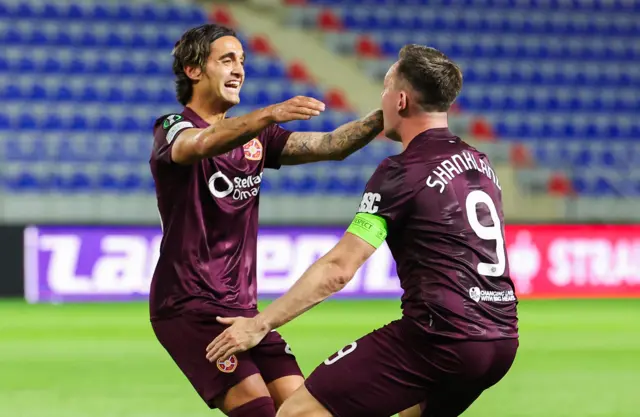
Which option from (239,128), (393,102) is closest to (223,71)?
(239,128)

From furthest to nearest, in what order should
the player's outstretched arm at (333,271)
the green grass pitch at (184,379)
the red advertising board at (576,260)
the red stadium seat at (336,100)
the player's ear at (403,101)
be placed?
the red stadium seat at (336,100)
the red advertising board at (576,260)
the green grass pitch at (184,379)
the player's ear at (403,101)
the player's outstretched arm at (333,271)

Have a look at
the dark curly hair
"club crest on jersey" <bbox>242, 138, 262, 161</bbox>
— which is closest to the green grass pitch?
"club crest on jersey" <bbox>242, 138, 262, 161</bbox>

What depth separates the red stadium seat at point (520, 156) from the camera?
19547 mm

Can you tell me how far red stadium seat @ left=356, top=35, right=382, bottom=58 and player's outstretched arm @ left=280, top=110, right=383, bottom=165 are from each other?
15809mm

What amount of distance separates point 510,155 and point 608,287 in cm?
393

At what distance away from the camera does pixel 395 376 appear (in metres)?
3.90

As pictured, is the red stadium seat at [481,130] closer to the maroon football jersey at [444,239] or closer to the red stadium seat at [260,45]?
the red stadium seat at [260,45]

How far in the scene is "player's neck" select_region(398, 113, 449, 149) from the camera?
406 cm

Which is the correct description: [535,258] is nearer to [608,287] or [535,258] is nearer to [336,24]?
[608,287]

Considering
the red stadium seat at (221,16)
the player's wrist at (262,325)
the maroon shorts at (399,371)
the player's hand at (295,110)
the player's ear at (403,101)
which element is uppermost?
the red stadium seat at (221,16)

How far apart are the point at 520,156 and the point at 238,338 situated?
16185 mm

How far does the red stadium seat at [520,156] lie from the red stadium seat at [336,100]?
293 centimetres

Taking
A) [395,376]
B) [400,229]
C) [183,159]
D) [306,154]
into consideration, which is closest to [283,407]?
[395,376]

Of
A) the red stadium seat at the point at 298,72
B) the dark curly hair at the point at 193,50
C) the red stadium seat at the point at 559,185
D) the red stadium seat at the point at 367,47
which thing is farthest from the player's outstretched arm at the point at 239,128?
the red stadium seat at the point at 367,47
